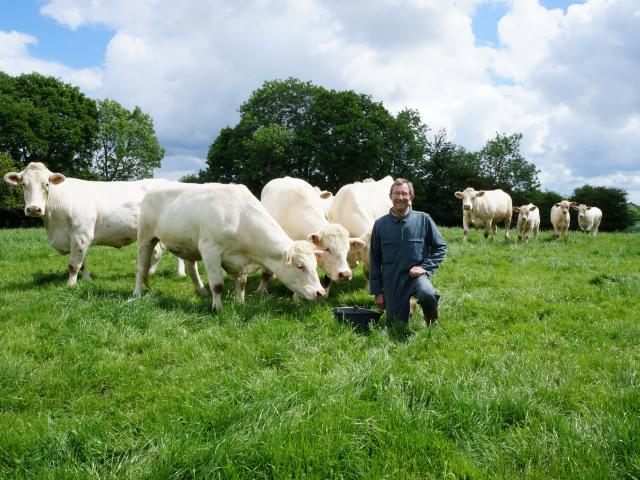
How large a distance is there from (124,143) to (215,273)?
156ft

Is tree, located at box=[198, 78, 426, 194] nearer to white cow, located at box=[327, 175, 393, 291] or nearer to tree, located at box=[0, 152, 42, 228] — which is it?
tree, located at box=[0, 152, 42, 228]

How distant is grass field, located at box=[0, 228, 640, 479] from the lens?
3.26m

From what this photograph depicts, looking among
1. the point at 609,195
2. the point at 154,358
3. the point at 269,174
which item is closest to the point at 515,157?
the point at 609,195

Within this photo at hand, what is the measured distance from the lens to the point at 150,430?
3.74 meters

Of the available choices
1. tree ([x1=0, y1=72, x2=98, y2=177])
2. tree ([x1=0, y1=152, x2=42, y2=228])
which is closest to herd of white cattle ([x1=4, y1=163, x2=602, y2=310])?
tree ([x1=0, y1=152, x2=42, y2=228])

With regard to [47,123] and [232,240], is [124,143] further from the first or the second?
[232,240]

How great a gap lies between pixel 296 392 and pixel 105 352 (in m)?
2.56

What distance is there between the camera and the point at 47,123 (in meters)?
Result: 41.3

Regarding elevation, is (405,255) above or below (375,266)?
above

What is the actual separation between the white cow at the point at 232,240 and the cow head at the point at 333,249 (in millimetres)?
392

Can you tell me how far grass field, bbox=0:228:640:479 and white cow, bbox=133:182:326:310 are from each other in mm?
519

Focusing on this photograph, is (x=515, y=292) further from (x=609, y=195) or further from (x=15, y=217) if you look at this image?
(x=609, y=195)

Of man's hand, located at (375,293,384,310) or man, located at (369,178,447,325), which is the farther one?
man's hand, located at (375,293,384,310)

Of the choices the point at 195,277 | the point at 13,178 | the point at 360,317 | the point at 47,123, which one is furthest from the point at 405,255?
the point at 47,123
